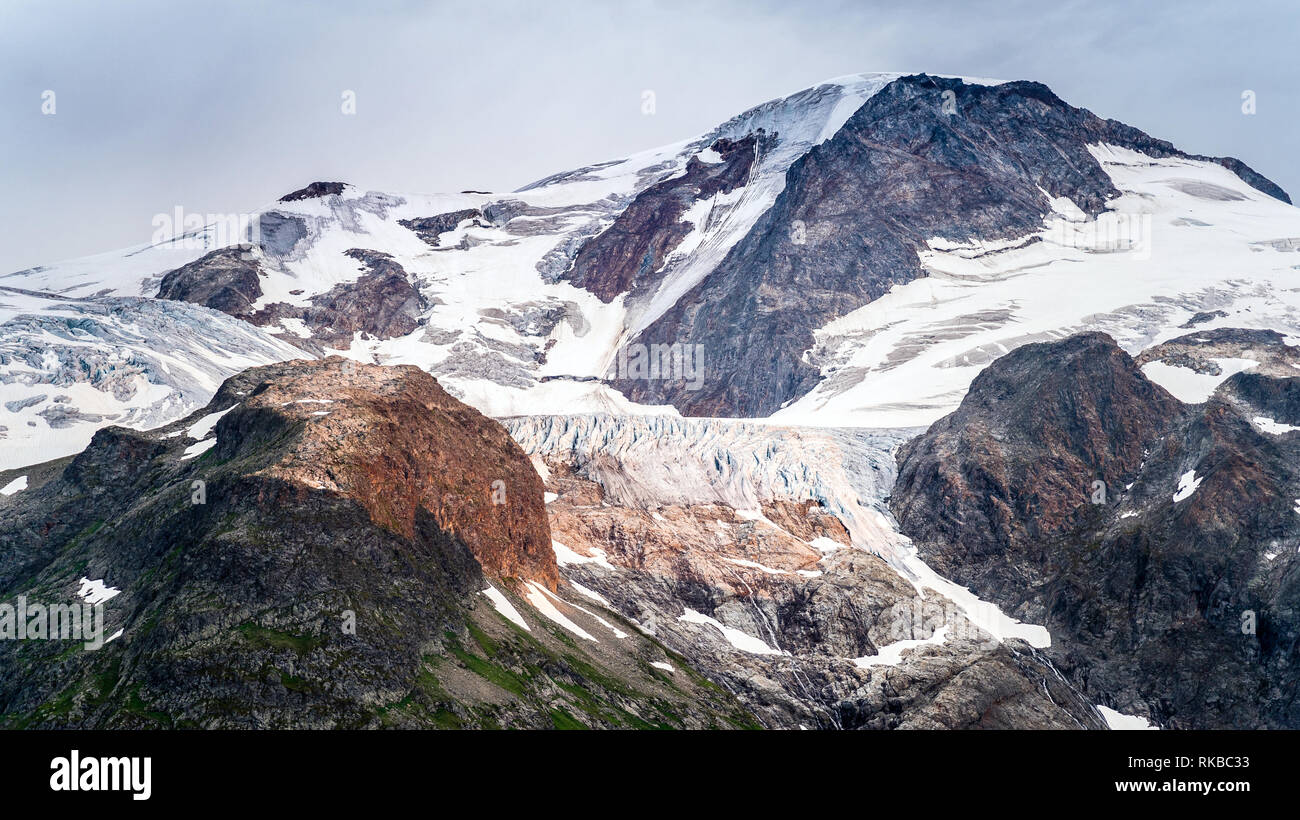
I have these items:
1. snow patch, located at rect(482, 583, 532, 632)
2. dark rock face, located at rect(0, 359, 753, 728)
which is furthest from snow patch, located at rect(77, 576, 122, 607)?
snow patch, located at rect(482, 583, 532, 632)

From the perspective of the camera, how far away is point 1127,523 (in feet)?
417

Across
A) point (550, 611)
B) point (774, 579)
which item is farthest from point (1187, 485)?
point (550, 611)

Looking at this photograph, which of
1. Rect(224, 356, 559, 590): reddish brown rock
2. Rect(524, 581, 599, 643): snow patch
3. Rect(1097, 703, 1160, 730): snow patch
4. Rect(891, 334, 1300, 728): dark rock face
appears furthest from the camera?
Rect(891, 334, 1300, 728): dark rock face

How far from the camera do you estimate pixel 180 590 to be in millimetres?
62906

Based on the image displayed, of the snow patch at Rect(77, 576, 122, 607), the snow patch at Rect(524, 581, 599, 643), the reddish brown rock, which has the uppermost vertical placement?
the reddish brown rock

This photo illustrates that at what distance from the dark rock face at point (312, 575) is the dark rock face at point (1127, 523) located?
1780 inches

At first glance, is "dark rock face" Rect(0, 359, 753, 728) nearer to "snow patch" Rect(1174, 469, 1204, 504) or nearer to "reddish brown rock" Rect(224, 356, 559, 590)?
"reddish brown rock" Rect(224, 356, 559, 590)

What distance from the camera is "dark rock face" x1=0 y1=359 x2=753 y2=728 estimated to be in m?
58.1

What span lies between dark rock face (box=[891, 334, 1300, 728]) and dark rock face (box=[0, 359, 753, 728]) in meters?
45.2

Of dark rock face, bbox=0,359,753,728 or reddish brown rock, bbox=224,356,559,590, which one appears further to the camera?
reddish brown rock, bbox=224,356,559,590

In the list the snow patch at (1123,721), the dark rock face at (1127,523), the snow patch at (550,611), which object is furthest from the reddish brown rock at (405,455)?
the dark rock face at (1127,523)

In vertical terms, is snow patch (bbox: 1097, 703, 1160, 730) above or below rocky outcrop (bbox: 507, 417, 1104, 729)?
below

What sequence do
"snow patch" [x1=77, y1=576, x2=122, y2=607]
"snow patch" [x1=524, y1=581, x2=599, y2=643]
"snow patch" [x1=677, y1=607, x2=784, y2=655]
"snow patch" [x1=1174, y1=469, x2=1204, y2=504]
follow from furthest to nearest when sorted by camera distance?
"snow patch" [x1=1174, y1=469, x2=1204, y2=504], "snow patch" [x1=677, y1=607, x2=784, y2=655], "snow patch" [x1=524, y1=581, x2=599, y2=643], "snow patch" [x1=77, y1=576, x2=122, y2=607]
